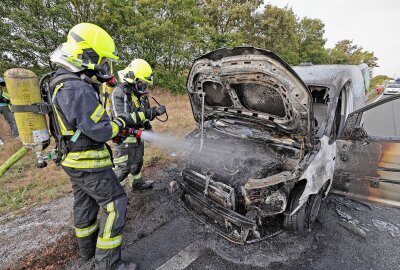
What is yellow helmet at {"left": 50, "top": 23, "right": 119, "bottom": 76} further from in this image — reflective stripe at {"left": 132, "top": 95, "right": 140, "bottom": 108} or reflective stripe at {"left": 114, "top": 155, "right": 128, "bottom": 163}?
reflective stripe at {"left": 114, "top": 155, "right": 128, "bottom": 163}

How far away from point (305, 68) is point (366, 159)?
1.70 metres

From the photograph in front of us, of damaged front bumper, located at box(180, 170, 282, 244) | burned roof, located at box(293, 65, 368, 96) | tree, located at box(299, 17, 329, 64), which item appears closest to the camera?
damaged front bumper, located at box(180, 170, 282, 244)

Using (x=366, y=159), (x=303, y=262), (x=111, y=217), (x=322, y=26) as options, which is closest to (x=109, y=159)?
(x=111, y=217)

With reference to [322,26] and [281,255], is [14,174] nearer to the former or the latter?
[281,255]

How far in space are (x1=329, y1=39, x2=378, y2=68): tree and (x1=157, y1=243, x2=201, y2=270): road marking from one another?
119 feet

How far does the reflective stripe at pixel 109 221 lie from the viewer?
213 cm

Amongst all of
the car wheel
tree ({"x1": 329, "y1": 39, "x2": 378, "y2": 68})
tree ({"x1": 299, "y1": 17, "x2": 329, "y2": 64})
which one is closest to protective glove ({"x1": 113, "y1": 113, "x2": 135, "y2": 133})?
the car wheel

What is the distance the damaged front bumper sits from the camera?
2.27 m

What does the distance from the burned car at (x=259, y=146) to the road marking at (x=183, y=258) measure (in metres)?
0.34

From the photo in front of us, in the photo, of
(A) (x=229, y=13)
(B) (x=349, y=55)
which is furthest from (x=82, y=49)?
(B) (x=349, y=55)

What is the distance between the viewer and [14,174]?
441cm

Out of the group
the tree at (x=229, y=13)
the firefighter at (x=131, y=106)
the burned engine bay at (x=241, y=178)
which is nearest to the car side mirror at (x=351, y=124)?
the burned engine bay at (x=241, y=178)

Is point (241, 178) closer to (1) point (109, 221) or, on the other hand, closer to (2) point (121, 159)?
(1) point (109, 221)

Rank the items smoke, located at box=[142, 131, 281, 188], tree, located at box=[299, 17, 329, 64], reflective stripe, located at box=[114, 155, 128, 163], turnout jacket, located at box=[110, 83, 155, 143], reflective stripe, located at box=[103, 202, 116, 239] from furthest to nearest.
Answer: tree, located at box=[299, 17, 329, 64], reflective stripe, located at box=[114, 155, 128, 163], turnout jacket, located at box=[110, 83, 155, 143], smoke, located at box=[142, 131, 281, 188], reflective stripe, located at box=[103, 202, 116, 239]
